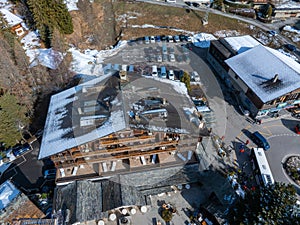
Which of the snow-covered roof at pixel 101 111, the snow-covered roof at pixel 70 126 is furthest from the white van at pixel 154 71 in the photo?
the snow-covered roof at pixel 70 126

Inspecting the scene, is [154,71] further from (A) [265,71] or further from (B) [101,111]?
(B) [101,111]

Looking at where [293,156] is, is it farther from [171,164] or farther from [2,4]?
[2,4]

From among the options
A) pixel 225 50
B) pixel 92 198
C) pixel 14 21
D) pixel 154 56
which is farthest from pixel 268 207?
pixel 14 21

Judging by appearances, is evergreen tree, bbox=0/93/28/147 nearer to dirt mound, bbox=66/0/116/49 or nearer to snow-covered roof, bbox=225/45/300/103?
dirt mound, bbox=66/0/116/49

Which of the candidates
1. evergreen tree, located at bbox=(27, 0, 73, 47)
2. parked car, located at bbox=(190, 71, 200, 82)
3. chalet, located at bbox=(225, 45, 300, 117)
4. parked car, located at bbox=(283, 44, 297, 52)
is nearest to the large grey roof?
chalet, located at bbox=(225, 45, 300, 117)

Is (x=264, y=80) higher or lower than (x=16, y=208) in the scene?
higher

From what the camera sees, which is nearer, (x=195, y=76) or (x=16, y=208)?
(x=16, y=208)
